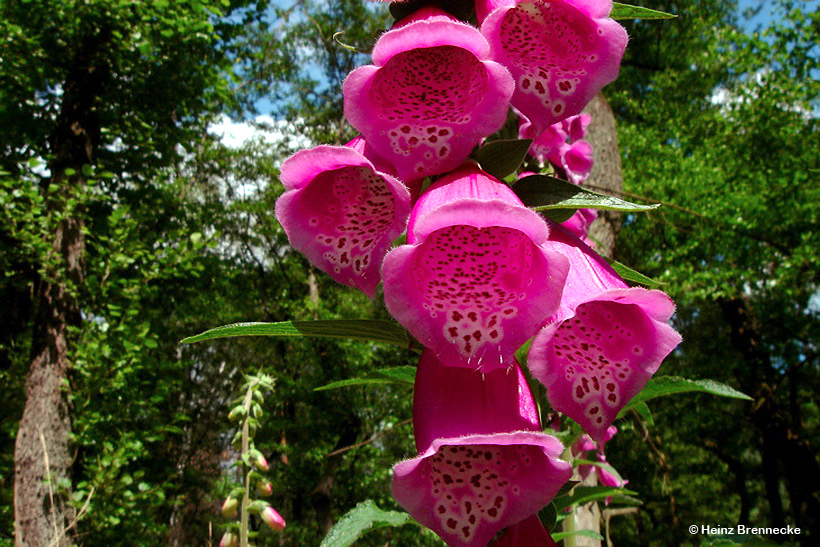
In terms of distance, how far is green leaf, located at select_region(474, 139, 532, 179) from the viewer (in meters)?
0.57

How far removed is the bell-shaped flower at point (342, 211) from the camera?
54cm

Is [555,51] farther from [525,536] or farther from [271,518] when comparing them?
[271,518]

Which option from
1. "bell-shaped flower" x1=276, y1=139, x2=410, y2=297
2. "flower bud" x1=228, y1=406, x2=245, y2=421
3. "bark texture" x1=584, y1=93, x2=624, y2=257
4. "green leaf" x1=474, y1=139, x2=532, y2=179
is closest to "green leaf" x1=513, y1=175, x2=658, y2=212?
"green leaf" x1=474, y1=139, x2=532, y2=179

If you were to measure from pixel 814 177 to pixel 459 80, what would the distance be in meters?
7.02

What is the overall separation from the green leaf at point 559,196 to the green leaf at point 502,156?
3cm

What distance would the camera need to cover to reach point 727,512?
14102mm

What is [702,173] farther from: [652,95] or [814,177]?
[652,95]

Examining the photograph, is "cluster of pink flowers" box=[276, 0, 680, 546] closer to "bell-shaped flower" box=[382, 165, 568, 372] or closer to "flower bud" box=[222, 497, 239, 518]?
"bell-shaped flower" box=[382, 165, 568, 372]

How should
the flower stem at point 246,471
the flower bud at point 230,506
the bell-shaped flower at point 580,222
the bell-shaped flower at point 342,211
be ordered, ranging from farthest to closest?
the flower bud at point 230,506
the flower stem at point 246,471
the bell-shaped flower at point 580,222
the bell-shaped flower at point 342,211

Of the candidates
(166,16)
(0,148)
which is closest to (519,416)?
(166,16)

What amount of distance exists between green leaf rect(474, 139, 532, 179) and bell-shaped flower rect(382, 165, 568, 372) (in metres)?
0.07

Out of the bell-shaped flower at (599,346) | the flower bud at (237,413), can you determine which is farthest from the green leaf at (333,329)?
the flower bud at (237,413)

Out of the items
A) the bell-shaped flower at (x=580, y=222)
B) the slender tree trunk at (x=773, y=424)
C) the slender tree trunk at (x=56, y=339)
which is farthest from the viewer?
the slender tree trunk at (x=773, y=424)

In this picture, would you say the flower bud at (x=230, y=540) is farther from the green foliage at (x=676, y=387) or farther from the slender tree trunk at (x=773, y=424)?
the slender tree trunk at (x=773, y=424)
